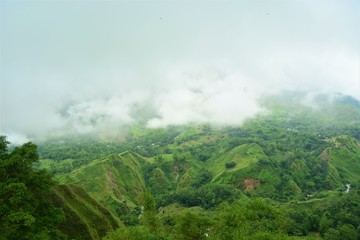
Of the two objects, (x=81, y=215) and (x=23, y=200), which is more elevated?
(x=81, y=215)

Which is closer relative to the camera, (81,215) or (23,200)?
(23,200)

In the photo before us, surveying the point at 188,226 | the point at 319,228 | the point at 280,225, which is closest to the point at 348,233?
the point at 319,228

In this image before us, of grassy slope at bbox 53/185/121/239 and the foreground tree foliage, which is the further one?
grassy slope at bbox 53/185/121/239

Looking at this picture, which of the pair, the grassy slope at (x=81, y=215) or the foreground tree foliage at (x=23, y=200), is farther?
the grassy slope at (x=81, y=215)
